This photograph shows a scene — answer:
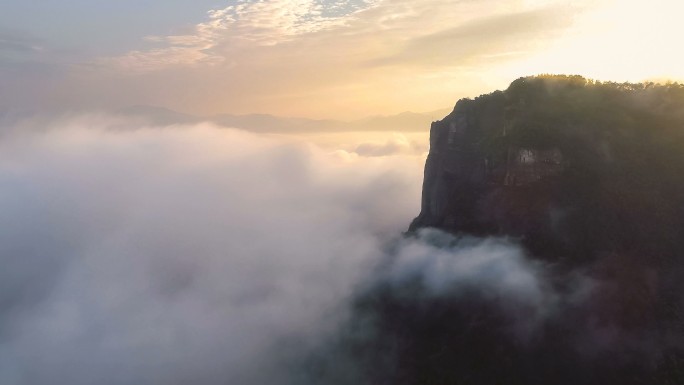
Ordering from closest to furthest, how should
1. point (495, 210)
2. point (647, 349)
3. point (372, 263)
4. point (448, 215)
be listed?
point (647, 349)
point (495, 210)
point (448, 215)
point (372, 263)

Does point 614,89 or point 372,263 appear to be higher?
point 614,89

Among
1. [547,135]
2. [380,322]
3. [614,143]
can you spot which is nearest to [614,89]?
[614,143]

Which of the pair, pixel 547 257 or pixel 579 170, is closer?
pixel 547 257

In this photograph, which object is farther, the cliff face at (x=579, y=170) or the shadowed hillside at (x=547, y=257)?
the cliff face at (x=579, y=170)

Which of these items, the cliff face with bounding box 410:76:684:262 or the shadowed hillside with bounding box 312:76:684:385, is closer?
the shadowed hillside with bounding box 312:76:684:385


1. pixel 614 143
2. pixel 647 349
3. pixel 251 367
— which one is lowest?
pixel 251 367

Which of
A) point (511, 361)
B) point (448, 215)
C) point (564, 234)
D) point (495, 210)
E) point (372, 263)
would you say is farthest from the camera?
point (372, 263)

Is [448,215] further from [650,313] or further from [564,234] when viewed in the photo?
[650,313]

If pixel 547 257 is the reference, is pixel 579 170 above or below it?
above
